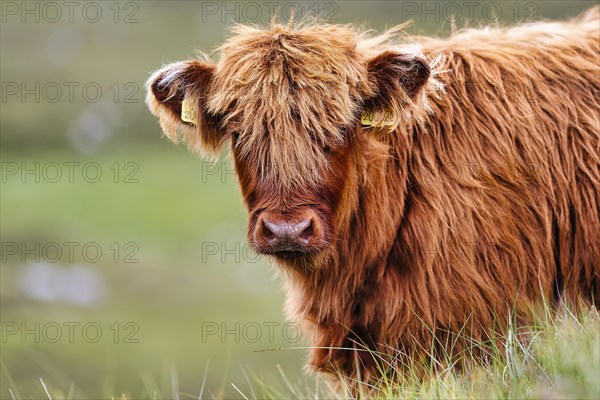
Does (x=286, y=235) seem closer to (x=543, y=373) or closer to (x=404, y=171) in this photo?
(x=404, y=171)

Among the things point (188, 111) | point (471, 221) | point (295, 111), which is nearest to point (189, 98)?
point (188, 111)

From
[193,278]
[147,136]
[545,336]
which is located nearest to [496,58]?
[545,336]

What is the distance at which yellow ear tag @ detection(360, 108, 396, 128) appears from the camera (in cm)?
688

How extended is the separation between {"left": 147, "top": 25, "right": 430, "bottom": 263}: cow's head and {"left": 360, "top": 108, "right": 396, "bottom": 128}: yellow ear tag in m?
0.02

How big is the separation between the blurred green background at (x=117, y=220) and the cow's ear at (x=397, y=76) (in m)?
8.44

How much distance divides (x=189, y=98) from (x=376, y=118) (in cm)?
124

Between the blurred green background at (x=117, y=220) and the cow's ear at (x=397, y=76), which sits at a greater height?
the cow's ear at (x=397, y=76)

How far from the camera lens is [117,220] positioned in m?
34.3

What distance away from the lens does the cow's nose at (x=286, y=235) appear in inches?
250

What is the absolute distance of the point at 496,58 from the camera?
7457 mm
